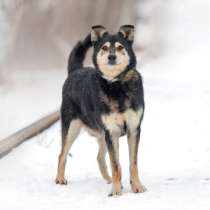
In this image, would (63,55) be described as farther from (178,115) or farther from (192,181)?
(192,181)

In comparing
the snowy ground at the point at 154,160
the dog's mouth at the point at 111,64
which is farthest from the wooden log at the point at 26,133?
the dog's mouth at the point at 111,64

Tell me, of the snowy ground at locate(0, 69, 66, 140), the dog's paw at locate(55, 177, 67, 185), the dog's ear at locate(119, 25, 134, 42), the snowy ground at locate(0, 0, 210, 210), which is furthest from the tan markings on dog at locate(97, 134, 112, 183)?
the snowy ground at locate(0, 69, 66, 140)

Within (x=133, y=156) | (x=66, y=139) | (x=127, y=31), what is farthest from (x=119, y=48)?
(x=66, y=139)

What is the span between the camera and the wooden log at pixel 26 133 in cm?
839

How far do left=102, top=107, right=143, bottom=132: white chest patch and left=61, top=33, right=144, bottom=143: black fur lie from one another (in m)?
0.05

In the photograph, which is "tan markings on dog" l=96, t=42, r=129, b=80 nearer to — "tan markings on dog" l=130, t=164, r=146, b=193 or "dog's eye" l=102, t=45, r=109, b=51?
"dog's eye" l=102, t=45, r=109, b=51

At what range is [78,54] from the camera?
7859mm

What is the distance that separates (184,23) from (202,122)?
7193 millimetres

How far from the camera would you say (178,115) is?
33.4ft

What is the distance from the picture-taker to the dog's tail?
777cm

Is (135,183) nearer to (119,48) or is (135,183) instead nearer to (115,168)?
(115,168)

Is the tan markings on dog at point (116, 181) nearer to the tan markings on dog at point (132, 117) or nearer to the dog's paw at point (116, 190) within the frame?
the dog's paw at point (116, 190)

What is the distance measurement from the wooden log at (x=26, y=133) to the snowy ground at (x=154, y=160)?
3.5 inches

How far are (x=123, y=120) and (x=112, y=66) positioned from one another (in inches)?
19.8
